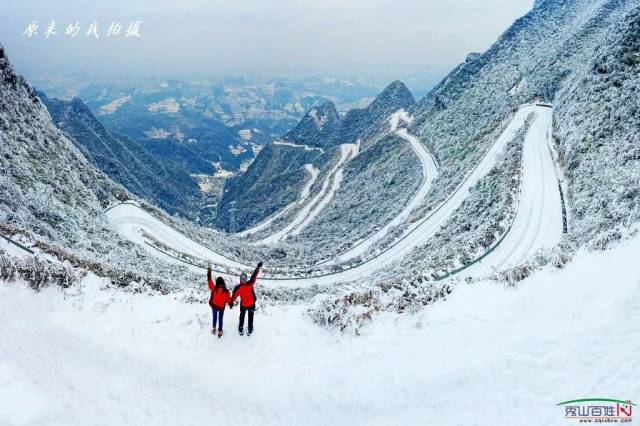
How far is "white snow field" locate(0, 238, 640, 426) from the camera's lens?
906cm

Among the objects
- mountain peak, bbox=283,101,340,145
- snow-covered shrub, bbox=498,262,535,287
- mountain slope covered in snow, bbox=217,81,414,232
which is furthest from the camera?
mountain peak, bbox=283,101,340,145

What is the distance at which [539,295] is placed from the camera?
1161cm

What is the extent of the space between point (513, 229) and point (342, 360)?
60.0 feet

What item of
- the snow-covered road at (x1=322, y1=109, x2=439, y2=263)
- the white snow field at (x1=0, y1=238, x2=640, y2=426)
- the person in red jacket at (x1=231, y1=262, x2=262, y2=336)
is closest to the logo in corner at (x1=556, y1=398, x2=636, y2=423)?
the white snow field at (x1=0, y1=238, x2=640, y2=426)

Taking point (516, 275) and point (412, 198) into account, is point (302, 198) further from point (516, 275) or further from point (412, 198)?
point (516, 275)

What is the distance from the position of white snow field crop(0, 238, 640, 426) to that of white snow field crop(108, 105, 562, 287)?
30.3 feet

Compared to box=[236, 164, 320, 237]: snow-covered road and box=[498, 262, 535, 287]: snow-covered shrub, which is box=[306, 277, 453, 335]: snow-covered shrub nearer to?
box=[498, 262, 535, 287]: snow-covered shrub

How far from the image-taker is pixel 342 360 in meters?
11.3

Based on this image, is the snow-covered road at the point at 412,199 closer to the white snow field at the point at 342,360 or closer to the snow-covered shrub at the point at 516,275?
the snow-covered shrub at the point at 516,275

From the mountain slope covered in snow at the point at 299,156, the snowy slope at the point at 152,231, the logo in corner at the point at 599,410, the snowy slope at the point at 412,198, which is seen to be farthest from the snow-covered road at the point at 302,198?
the logo in corner at the point at 599,410

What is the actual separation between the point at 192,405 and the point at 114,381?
2.19m

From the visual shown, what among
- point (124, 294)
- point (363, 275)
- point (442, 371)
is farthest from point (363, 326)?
point (363, 275)

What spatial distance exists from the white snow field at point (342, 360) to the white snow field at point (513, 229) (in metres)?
9.23

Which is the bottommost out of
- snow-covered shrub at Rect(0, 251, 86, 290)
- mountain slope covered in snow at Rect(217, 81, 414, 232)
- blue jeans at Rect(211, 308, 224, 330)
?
blue jeans at Rect(211, 308, 224, 330)
